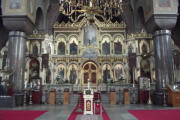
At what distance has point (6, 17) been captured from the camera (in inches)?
479

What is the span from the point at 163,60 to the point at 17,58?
10.3m

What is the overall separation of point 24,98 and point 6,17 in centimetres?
593

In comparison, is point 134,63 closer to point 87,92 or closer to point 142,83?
point 142,83

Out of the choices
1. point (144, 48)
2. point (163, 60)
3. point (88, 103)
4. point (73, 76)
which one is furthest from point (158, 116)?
point (73, 76)

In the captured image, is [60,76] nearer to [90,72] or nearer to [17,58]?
[90,72]

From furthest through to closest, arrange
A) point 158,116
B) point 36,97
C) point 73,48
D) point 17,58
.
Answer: point 73,48 → point 36,97 → point 17,58 → point 158,116

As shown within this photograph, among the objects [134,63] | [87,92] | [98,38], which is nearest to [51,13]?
[98,38]

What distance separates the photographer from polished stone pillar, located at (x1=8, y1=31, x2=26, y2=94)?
1201 cm

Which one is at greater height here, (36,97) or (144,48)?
→ (144,48)

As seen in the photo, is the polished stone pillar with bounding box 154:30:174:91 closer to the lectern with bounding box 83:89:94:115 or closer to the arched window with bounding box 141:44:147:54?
the arched window with bounding box 141:44:147:54

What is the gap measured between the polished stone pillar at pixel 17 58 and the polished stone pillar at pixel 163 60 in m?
9.75

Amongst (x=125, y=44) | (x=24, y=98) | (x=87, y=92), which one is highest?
(x=125, y=44)

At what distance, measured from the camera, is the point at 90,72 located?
19.0 metres

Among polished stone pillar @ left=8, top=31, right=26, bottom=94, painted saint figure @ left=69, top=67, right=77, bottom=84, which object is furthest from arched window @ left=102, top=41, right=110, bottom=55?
polished stone pillar @ left=8, top=31, right=26, bottom=94
